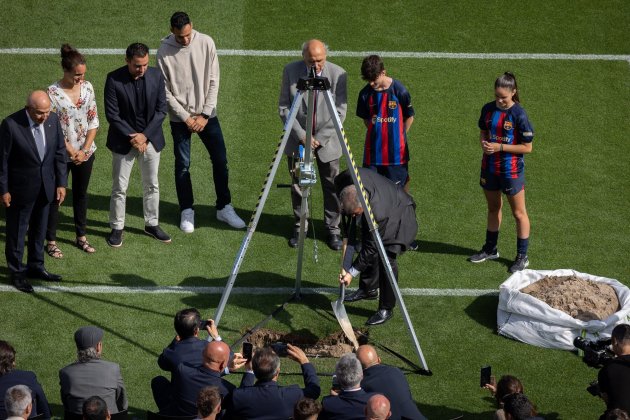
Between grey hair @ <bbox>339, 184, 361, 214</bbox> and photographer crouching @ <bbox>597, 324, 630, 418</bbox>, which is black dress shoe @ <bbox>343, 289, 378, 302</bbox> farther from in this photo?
photographer crouching @ <bbox>597, 324, 630, 418</bbox>

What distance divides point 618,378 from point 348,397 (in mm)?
2029

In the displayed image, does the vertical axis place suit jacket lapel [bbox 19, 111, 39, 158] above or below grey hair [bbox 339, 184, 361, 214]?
above

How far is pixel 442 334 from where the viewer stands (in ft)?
33.9

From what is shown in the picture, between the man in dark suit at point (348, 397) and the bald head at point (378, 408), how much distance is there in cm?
29

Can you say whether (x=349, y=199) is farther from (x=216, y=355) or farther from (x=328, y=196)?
(x=328, y=196)

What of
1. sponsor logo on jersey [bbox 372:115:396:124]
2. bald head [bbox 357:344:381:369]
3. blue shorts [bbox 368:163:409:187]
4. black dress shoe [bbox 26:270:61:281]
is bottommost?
black dress shoe [bbox 26:270:61:281]

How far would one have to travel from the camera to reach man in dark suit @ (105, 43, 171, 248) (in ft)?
36.1

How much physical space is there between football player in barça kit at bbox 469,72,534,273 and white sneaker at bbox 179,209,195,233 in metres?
3.23

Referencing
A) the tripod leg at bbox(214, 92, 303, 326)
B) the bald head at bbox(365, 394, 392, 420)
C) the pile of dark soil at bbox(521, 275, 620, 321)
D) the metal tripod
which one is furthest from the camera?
the pile of dark soil at bbox(521, 275, 620, 321)

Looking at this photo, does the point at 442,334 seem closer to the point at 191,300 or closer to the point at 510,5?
the point at 191,300

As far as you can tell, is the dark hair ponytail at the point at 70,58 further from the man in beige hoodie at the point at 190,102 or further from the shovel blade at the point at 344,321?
the shovel blade at the point at 344,321

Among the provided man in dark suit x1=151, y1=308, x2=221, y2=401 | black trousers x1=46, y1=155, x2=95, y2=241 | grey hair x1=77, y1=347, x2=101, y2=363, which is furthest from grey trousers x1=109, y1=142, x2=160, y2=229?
grey hair x1=77, y1=347, x2=101, y2=363

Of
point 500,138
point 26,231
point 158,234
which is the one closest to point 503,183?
point 500,138

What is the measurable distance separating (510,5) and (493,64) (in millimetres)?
1530
